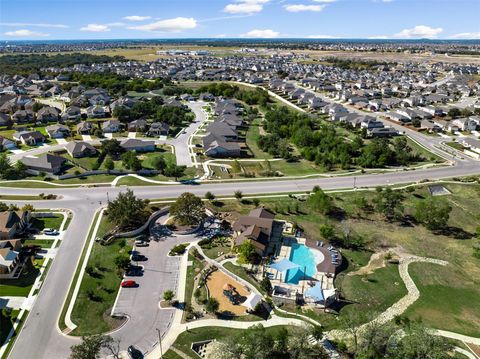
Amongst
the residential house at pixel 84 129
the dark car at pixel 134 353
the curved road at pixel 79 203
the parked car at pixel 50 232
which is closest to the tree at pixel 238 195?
the curved road at pixel 79 203

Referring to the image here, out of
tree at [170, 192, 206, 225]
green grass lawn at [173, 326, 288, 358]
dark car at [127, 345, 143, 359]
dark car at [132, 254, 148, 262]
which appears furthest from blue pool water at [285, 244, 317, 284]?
dark car at [132, 254, 148, 262]

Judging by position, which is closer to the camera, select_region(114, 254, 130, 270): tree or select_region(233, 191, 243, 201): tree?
select_region(114, 254, 130, 270): tree

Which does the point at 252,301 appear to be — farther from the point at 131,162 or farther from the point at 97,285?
the point at 131,162

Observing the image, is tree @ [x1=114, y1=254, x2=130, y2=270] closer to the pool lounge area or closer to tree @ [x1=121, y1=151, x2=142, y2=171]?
the pool lounge area

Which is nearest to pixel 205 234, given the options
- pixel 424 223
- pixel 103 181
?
pixel 103 181

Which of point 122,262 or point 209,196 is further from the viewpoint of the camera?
point 209,196

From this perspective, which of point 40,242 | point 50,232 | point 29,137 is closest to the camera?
point 40,242

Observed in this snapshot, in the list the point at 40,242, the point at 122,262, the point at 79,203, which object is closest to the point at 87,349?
the point at 122,262
